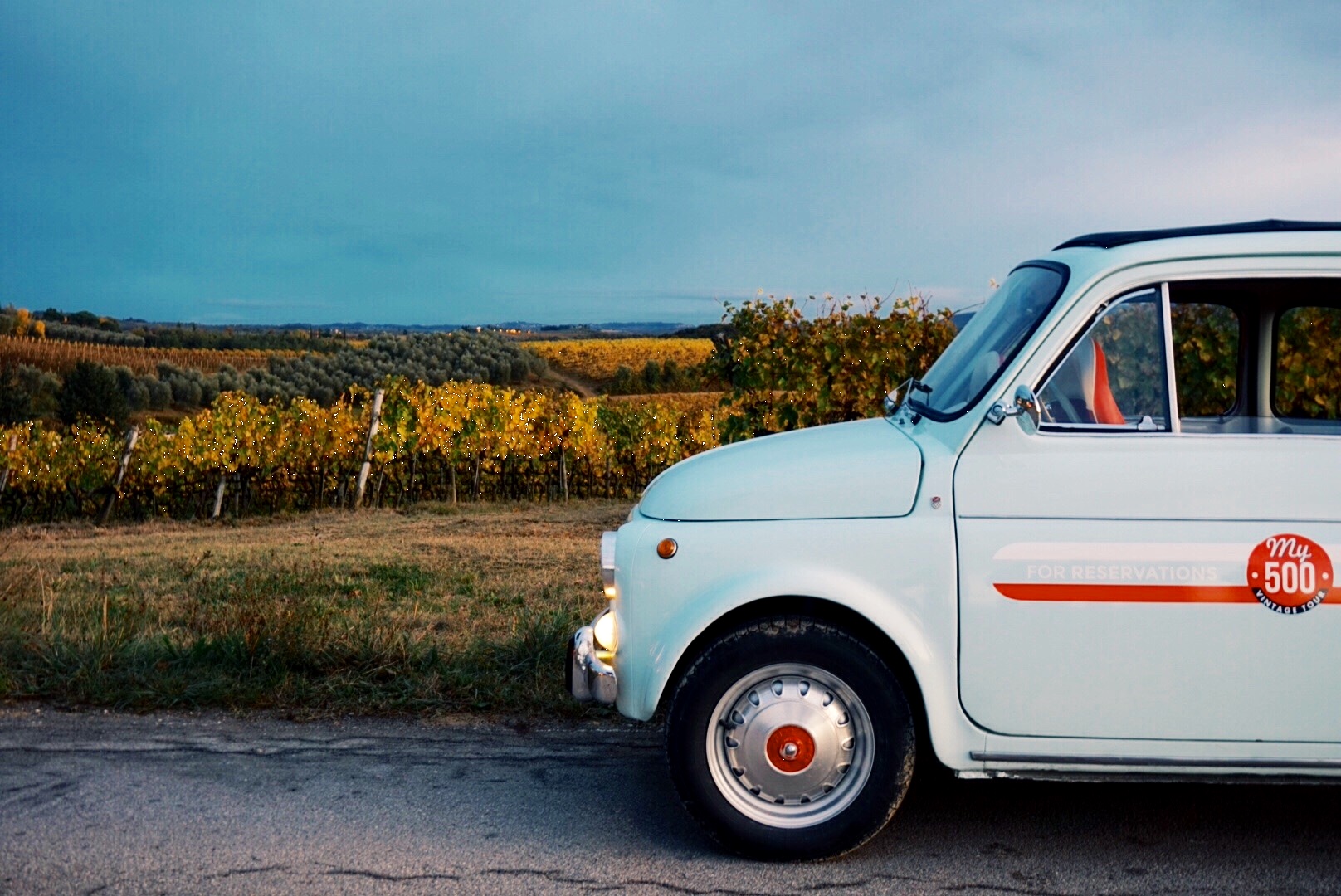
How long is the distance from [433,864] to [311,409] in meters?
22.1

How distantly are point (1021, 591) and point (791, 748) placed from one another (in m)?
0.92

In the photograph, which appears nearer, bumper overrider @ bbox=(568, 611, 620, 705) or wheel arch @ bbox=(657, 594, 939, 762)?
wheel arch @ bbox=(657, 594, 939, 762)

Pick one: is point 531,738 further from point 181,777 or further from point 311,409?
point 311,409

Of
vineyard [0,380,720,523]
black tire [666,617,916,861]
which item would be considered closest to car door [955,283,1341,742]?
black tire [666,617,916,861]

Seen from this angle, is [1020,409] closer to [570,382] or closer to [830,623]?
[830,623]

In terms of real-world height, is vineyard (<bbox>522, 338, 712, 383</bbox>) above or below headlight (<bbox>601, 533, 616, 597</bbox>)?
above

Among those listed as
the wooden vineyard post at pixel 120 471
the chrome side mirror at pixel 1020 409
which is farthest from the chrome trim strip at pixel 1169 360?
the wooden vineyard post at pixel 120 471

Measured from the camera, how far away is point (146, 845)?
4.40 m

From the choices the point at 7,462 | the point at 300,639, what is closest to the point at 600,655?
the point at 300,639

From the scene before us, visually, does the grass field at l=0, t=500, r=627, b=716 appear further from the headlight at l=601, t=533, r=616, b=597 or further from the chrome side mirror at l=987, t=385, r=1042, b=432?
the chrome side mirror at l=987, t=385, r=1042, b=432

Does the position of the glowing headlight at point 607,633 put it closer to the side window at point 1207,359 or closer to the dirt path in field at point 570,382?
the side window at point 1207,359

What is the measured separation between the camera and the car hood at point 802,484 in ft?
13.8

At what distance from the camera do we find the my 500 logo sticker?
398 centimetres

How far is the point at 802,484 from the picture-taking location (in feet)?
14.0
